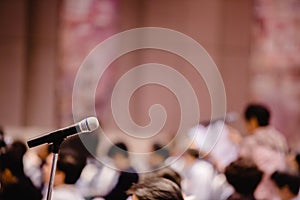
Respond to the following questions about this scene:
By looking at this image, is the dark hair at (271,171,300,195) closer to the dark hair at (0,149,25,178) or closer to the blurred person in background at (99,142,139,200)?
the blurred person in background at (99,142,139,200)

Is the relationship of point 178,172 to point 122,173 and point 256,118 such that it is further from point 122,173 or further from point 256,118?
point 256,118

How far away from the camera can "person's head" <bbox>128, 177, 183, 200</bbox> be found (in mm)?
2988

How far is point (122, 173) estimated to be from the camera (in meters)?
4.82

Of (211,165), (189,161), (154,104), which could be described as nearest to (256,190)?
(211,165)

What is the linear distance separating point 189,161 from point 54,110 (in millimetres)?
4221

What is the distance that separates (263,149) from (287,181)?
1.09 meters

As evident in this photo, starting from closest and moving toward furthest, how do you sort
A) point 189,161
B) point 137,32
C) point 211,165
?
1. point 211,165
2. point 189,161
3. point 137,32

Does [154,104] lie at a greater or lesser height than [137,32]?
lesser

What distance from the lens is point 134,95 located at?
31.3 ft

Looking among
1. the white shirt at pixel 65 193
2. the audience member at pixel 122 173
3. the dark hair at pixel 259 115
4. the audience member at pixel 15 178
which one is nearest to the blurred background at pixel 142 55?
the dark hair at pixel 259 115

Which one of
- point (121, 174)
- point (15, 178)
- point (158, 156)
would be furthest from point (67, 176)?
point (158, 156)

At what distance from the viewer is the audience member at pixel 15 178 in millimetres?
3905

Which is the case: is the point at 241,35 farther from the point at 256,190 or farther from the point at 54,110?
the point at 256,190

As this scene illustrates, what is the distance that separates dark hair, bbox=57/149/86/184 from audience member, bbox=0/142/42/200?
18 centimetres
